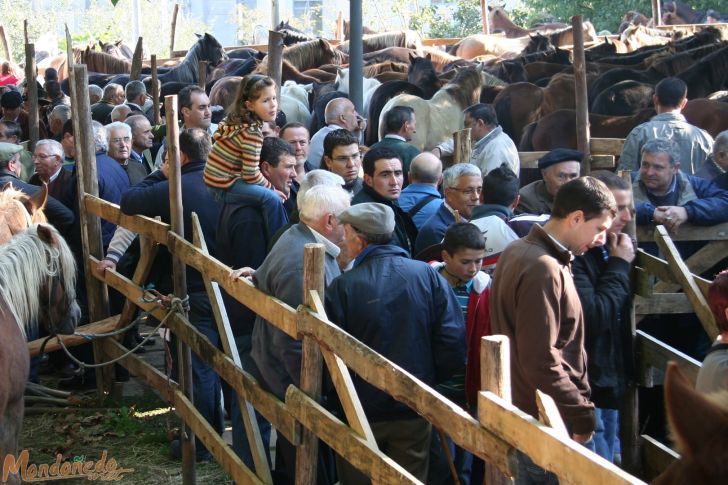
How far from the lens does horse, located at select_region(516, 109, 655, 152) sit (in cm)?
1091

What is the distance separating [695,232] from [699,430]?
16.6ft

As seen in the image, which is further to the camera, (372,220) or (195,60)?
(195,60)

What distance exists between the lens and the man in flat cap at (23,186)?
8328 millimetres

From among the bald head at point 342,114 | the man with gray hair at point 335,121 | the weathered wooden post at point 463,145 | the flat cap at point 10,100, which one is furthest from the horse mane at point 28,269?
the flat cap at point 10,100

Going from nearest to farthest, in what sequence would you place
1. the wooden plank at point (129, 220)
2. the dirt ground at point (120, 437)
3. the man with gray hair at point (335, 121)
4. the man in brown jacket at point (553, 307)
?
the man in brown jacket at point (553, 307)
the wooden plank at point (129, 220)
the dirt ground at point (120, 437)
the man with gray hair at point (335, 121)

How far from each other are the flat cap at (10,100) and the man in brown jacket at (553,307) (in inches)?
427

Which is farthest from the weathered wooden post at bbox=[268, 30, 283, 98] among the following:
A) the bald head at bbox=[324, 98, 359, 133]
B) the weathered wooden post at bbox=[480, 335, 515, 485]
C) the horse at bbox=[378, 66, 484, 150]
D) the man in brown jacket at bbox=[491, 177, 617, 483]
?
the weathered wooden post at bbox=[480, 335, 515, 485]

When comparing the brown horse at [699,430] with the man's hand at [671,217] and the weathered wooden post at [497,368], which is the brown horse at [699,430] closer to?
the weathered wooden post at [497,368]

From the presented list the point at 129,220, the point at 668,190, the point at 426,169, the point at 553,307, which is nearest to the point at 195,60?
the point at 129,220

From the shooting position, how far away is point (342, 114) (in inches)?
379

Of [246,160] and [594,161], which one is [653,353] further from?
[594,161]

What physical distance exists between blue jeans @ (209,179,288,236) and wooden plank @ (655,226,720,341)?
217cm

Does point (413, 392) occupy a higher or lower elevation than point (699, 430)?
lower

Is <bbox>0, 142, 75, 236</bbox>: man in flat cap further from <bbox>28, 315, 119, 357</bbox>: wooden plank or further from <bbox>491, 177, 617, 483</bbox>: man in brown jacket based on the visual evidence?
<bbox>491, 177, 617, 483</bbox>: man in brown jacket
